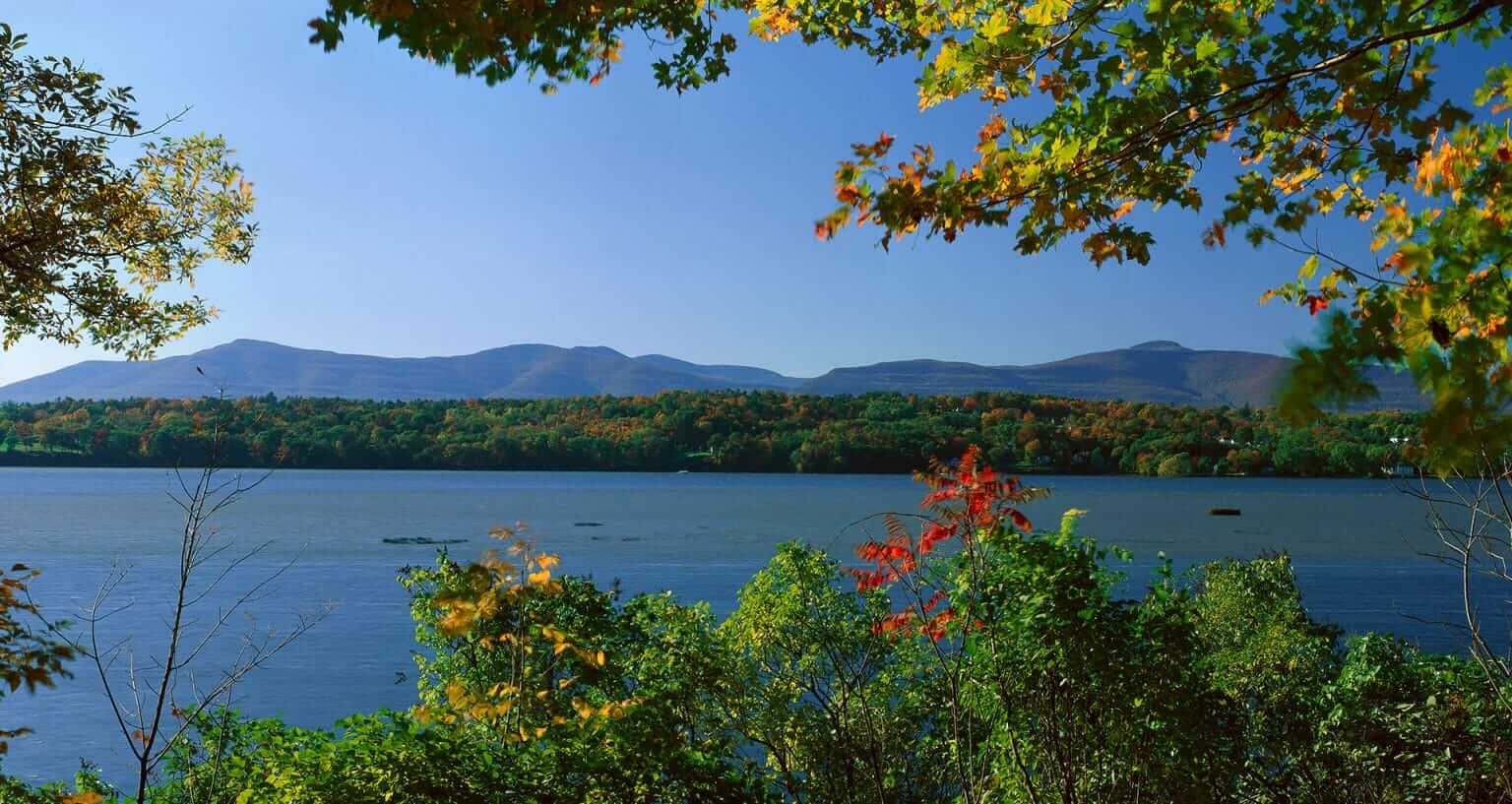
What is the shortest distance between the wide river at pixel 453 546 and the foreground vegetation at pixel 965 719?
0.87 metres

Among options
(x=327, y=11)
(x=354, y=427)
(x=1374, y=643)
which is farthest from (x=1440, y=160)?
(x=354, y=427)

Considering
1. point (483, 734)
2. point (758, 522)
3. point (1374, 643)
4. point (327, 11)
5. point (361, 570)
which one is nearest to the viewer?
point (327, 11)

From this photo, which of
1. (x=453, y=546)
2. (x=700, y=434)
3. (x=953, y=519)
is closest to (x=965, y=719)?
(x=953, y=519)

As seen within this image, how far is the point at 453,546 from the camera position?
53.0 meters

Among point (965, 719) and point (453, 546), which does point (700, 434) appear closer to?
point (453, 546)

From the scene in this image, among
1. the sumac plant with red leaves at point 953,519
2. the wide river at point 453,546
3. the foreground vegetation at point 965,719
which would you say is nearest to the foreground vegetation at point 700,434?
the wide river at point 453,546

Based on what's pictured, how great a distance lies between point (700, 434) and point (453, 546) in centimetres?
5553

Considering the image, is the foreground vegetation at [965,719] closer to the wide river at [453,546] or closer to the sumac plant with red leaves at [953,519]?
the sumac plant with red leaves at [953,519]

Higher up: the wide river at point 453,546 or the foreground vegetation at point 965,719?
the foreground vegetation at point 965,719

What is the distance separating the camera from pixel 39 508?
80188 millimetres

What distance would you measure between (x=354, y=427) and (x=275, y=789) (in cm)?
10730

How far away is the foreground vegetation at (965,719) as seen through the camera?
4.54m

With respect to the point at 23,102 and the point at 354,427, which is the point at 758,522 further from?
the point at 23,102

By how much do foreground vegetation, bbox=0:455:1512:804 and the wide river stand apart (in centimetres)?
87
